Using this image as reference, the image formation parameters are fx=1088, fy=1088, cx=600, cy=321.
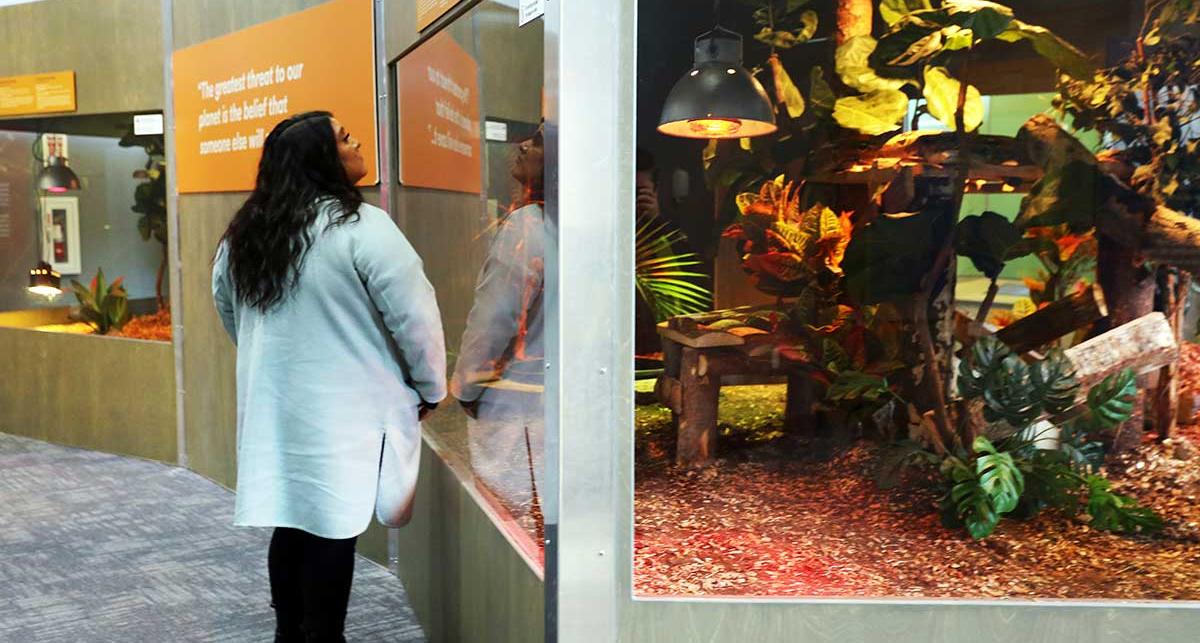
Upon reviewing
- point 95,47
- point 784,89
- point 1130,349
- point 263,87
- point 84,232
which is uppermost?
point 95,47

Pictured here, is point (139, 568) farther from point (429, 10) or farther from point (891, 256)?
point (891, 256)

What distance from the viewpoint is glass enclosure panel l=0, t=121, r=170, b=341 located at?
5.37 m

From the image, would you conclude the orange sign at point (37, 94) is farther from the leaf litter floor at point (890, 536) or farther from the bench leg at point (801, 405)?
the bench leg at point (801, 405)

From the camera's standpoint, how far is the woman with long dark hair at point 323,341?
7.89 feet

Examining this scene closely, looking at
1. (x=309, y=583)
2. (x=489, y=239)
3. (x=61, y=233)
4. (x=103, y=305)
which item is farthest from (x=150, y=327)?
(x=489, y=239)

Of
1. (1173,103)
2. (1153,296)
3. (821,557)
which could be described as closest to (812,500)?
(821,557)

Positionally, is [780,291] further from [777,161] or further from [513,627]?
[513,627]

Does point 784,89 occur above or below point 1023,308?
above

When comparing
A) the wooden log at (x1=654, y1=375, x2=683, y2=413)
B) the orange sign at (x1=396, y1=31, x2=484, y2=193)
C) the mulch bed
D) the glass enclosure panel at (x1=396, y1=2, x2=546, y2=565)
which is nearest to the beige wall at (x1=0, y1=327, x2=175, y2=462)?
the mulch bed

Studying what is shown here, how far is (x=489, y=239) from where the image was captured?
241 cm

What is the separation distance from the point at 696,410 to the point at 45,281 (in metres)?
5.18

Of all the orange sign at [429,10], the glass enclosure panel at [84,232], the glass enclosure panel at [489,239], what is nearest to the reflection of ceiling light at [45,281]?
the glass enclosure panel at [84,232]

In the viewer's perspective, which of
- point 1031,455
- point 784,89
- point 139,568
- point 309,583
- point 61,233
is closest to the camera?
point 784,89

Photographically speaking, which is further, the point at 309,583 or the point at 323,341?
the point at 309,583
